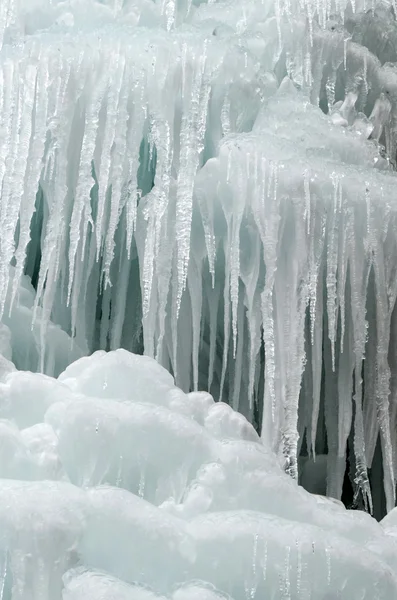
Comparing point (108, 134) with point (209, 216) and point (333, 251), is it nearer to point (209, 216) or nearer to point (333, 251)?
point (209, 216)

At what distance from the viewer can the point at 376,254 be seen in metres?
4.04

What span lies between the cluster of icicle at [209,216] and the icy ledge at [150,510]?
840mm

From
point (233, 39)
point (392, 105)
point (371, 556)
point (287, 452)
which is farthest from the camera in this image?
point (392, 105)

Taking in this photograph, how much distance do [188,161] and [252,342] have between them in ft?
2.58

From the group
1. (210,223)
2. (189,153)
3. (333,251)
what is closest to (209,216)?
(210,223)

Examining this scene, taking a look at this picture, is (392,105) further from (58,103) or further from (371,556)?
(371,556)

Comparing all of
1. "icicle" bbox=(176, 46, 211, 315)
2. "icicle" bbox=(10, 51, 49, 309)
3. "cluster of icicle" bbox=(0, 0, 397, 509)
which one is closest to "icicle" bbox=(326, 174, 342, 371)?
"cluster of icicle" bbox=(0, 0, 397, 509)

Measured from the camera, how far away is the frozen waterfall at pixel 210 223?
3.83m

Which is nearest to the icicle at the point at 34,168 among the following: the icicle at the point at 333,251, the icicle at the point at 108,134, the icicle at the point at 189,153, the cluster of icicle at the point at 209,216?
the cluster of icicle at the point at 209,216

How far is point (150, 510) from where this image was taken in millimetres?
2568

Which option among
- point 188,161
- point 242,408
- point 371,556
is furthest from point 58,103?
point 371,556

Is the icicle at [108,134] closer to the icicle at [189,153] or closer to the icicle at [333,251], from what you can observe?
the icicle at [189,153]

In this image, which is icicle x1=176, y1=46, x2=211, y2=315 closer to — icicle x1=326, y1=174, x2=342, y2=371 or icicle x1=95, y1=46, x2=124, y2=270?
icicle x1=95, y1=46, x2=124, y2=270

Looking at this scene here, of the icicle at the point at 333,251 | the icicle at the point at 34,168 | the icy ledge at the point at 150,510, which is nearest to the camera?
the icy ledge at the point at 150,510
